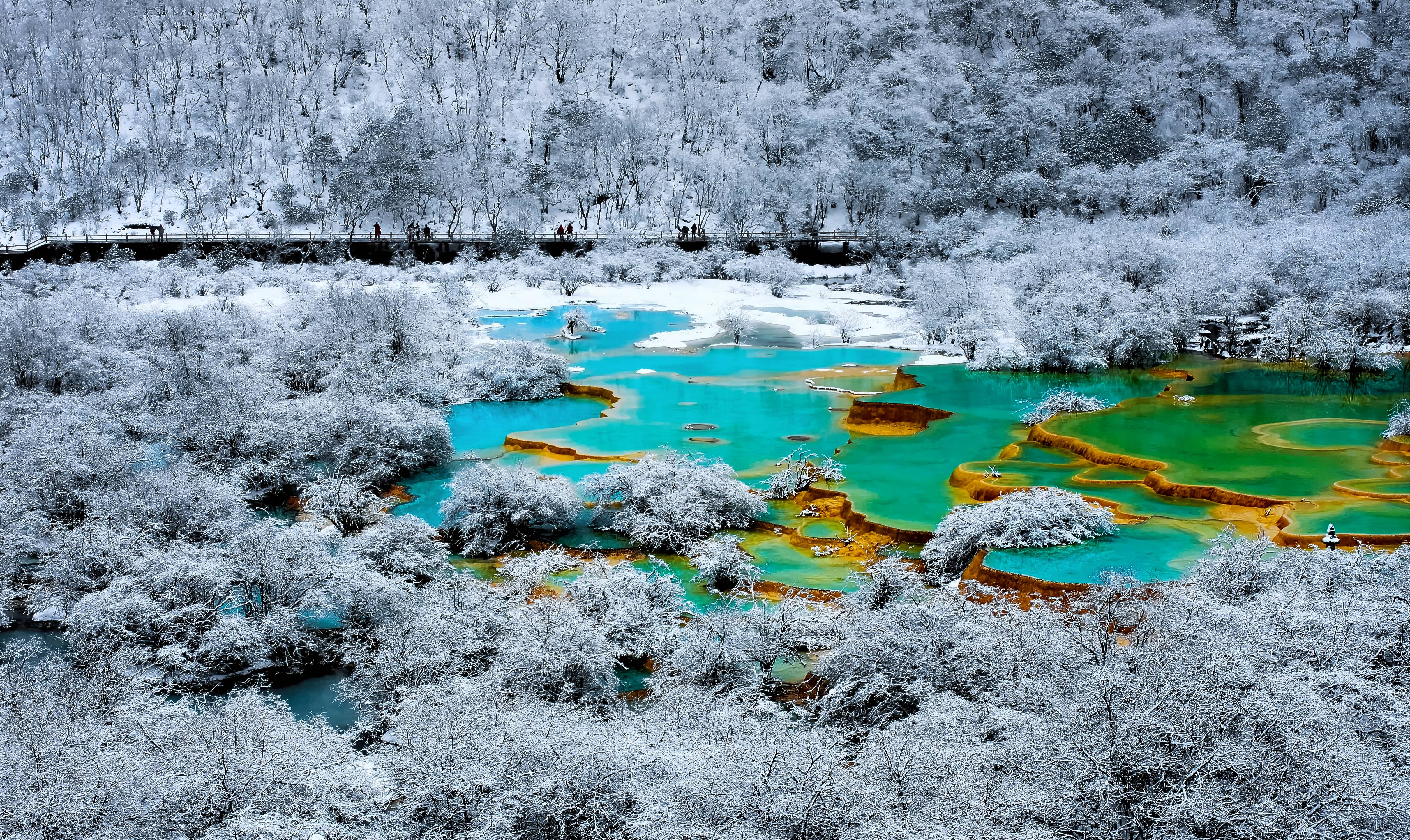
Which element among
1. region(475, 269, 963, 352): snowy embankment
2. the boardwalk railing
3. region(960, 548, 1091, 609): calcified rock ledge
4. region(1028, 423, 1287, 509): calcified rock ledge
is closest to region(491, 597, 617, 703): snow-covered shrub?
region(960, 548, 1091, 609): calcified rock ledge

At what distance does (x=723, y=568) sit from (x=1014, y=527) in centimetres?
394

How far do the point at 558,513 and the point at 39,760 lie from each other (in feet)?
29.2

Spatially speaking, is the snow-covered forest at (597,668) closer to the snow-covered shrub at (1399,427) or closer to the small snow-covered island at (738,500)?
the small snow-covered island at (738,500)

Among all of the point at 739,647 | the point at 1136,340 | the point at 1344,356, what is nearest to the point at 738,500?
the point at 739,647

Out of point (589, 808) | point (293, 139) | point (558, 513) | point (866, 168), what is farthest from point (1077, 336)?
point (293, 139)

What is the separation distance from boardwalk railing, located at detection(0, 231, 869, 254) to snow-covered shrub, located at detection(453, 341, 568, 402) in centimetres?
2508

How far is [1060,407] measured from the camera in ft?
72.3

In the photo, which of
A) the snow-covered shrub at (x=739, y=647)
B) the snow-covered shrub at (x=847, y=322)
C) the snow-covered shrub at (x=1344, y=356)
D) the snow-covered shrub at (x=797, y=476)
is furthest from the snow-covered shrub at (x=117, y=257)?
the snow-covered shrub at (x=1344, y=356)

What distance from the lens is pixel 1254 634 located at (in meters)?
9.16

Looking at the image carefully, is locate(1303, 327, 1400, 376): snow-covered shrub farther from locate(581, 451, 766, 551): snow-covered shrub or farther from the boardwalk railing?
the boardwalk railing

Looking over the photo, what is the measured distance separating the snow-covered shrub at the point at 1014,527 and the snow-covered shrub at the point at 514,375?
14.1 m

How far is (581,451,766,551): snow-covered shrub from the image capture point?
15.4 metres

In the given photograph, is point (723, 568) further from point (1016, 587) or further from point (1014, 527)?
point (1014, 527)

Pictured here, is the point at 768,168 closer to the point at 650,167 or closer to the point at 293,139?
the point at 650,167
